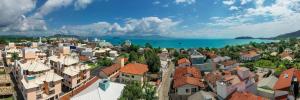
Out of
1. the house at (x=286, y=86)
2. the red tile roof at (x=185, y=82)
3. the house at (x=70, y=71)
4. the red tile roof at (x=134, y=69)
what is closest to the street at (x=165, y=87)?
the red tile roof at (x=185, y=82)

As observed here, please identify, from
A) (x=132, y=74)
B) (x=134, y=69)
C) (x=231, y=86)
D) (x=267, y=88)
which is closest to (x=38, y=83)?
(x=132, y=74)

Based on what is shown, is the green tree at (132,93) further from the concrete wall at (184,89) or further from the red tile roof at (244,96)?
the concrete wall at (184,89)

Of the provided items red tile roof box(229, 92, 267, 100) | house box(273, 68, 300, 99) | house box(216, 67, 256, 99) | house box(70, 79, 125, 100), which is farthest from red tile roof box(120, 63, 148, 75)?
house box(273, 68, 300, 99)

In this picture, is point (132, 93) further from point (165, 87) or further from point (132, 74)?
point (165, 87)

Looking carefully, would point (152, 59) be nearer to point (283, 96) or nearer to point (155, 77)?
point (155, 77)

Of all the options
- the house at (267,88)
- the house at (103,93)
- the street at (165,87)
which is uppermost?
the house at (103,93)
